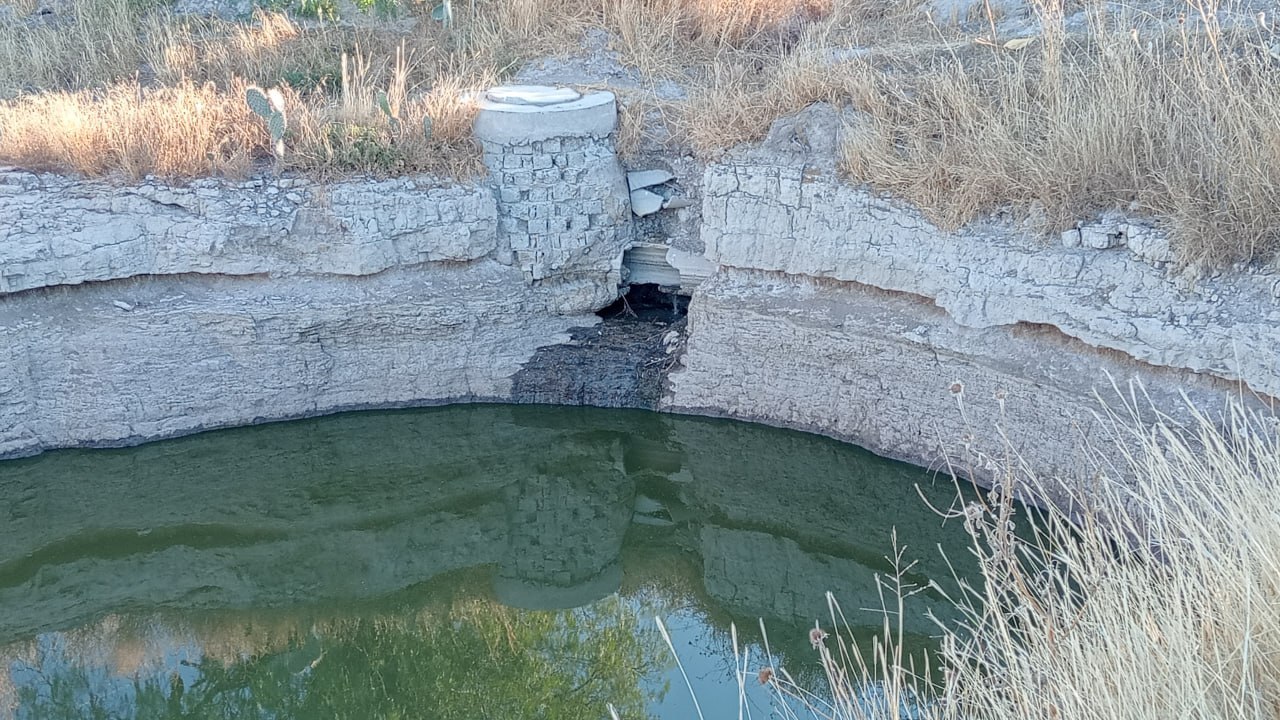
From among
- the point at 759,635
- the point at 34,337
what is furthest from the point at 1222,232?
the point at 34,337

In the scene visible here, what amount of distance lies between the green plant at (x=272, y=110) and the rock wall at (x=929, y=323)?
290 centimetres

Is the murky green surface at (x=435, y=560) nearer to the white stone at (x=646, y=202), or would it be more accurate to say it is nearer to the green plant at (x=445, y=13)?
the white stone at (x=646, y=202)

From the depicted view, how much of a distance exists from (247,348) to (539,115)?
2509mm

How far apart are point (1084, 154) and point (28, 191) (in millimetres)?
6436

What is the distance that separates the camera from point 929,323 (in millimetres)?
6898

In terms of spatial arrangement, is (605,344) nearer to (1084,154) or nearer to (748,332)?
(748,332)

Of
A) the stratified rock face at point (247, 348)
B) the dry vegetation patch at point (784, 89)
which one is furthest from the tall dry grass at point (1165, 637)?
the stratified rock face at point (247, 348)

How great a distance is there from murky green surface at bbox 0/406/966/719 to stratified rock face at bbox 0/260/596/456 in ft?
0.61

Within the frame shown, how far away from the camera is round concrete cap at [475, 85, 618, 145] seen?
25.1 ft

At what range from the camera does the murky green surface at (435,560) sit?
17.7 feet

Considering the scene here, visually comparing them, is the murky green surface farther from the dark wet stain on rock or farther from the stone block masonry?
the stone block masonry

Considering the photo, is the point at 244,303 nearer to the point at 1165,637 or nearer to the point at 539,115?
the point at 539,115

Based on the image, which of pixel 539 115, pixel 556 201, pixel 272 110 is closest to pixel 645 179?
pixel 556 201

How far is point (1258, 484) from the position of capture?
3.02 metres
